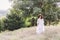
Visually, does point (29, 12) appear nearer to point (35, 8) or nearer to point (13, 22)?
point (35, 8)

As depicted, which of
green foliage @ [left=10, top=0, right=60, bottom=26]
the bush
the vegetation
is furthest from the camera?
green foliage @ [left=10, top=0, right=60, bottom=26]

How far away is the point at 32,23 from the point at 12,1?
11.2ft

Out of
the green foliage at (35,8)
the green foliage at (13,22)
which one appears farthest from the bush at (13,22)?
the green foliage at (35,8)

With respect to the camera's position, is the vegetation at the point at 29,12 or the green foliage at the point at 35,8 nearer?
the vegetation at the point at 29,12

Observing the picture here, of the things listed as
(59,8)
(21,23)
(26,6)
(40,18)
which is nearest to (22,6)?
(26,6)

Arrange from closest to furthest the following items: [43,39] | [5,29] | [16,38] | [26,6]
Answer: [43,39] → [16,38] → [5,29] → [26,6]

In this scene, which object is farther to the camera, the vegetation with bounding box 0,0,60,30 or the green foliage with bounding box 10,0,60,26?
the green foliage with bounding box 10,0,60,26

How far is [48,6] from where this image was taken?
24.7 metres

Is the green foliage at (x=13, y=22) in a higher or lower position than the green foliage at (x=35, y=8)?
lower

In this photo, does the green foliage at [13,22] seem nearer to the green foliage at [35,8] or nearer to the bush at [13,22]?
the bush at [13,22]

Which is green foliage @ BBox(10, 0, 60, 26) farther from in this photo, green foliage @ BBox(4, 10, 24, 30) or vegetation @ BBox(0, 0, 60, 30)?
green foliage @ BBox(4, 10, 24, 30)

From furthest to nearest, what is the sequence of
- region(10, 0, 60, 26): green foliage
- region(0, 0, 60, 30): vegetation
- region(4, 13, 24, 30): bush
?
1. region(10, 0, 60, 26): green foliage
2. region(0, 0, 60, 30): vegetation
3. region(4, 13, 24, 30): bush

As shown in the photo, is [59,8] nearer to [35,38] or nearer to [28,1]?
[28,1]

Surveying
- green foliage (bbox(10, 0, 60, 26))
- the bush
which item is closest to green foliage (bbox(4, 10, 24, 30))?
the bush
